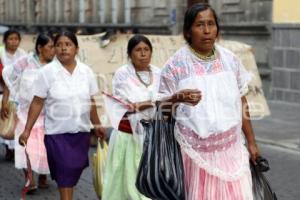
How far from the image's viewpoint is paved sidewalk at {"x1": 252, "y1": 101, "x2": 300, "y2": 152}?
33.8 feet

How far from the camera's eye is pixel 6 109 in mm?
8164

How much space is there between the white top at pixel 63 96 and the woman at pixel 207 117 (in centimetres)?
175

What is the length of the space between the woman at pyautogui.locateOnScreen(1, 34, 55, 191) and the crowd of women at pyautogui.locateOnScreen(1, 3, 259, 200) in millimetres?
10

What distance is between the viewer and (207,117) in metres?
3.77

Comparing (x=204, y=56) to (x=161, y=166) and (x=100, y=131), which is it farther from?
(x=100, y=131)

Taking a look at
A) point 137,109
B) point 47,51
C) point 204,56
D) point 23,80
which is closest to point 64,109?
point 137,109

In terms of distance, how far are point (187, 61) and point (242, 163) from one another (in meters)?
0.64

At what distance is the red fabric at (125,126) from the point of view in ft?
17.6

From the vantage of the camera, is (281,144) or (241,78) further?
(281,144)

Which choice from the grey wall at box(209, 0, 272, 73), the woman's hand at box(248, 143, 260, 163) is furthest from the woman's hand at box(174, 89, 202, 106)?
the grey wall at box(209, 0, 272, 73)

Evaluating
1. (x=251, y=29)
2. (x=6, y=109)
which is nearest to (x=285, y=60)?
(x=251, y=29)

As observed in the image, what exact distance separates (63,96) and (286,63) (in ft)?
33.9

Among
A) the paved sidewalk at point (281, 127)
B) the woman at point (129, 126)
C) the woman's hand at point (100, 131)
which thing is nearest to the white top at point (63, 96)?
the woman's hand at point (100, 131)

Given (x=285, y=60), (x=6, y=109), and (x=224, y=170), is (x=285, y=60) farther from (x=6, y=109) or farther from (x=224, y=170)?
(x=224, y=170)
